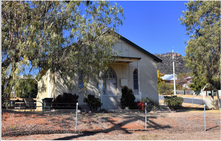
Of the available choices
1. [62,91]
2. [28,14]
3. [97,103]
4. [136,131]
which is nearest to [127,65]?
[97,103]

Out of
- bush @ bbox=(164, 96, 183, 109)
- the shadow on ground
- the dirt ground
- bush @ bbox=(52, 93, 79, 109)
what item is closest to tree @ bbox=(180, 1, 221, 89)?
bush @ bbox=(164, 96, 183, 109)

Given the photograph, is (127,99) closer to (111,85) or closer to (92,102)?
(111,85)

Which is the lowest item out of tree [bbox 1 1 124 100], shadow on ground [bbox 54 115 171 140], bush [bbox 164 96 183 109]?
shadow on ground [bbox 54 115 171 140]

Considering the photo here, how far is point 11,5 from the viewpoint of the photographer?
8.68 meters

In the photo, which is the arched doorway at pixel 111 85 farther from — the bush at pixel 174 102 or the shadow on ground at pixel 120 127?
the shadow on ground at pixel 120 127

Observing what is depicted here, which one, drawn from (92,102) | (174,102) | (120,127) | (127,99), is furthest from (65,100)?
(174,102)

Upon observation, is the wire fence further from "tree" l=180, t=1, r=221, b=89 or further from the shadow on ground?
"tree" l=180, t=1, r=221, b=89

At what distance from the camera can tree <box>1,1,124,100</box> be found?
7938mm

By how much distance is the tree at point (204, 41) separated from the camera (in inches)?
597

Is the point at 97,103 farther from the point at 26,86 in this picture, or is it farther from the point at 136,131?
the point at 26,86

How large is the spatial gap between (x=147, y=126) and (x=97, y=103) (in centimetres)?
455

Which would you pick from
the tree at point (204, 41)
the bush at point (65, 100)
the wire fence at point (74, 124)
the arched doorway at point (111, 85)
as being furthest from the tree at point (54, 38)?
the tree at point (204, 41)

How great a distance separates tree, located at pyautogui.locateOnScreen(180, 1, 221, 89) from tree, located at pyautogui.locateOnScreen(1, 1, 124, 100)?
832 cm

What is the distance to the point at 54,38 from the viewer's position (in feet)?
26.9
